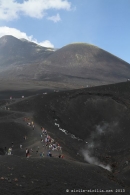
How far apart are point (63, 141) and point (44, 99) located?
66.2 feet

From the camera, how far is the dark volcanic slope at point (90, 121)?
5172 cm

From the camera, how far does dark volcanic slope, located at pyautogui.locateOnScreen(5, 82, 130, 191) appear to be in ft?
170

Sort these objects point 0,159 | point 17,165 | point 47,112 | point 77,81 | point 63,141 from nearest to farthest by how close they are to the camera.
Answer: point 17,165
point 0,159
point 63,141
point 47,112
point 77,81

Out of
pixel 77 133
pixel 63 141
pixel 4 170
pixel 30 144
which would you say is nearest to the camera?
pixel 4 170

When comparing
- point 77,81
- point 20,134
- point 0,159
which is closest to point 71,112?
point 20,134

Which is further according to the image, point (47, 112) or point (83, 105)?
point (83, 105)

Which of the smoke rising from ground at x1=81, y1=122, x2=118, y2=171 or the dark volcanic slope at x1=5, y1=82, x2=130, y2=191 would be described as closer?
the smoke rising from ground at x1=81, y1=122, x2=118, y2=171

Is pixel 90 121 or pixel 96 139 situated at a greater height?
pixel 90 121

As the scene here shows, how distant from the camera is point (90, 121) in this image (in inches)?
2542

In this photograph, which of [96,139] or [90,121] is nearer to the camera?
[96,139]

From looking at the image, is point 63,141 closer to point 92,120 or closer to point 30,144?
point 30,144

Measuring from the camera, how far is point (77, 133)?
59.7m

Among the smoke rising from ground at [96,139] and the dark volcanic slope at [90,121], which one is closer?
the smoke rising from ground at [96,139]

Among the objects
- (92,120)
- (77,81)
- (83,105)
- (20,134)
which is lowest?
(20,134)
